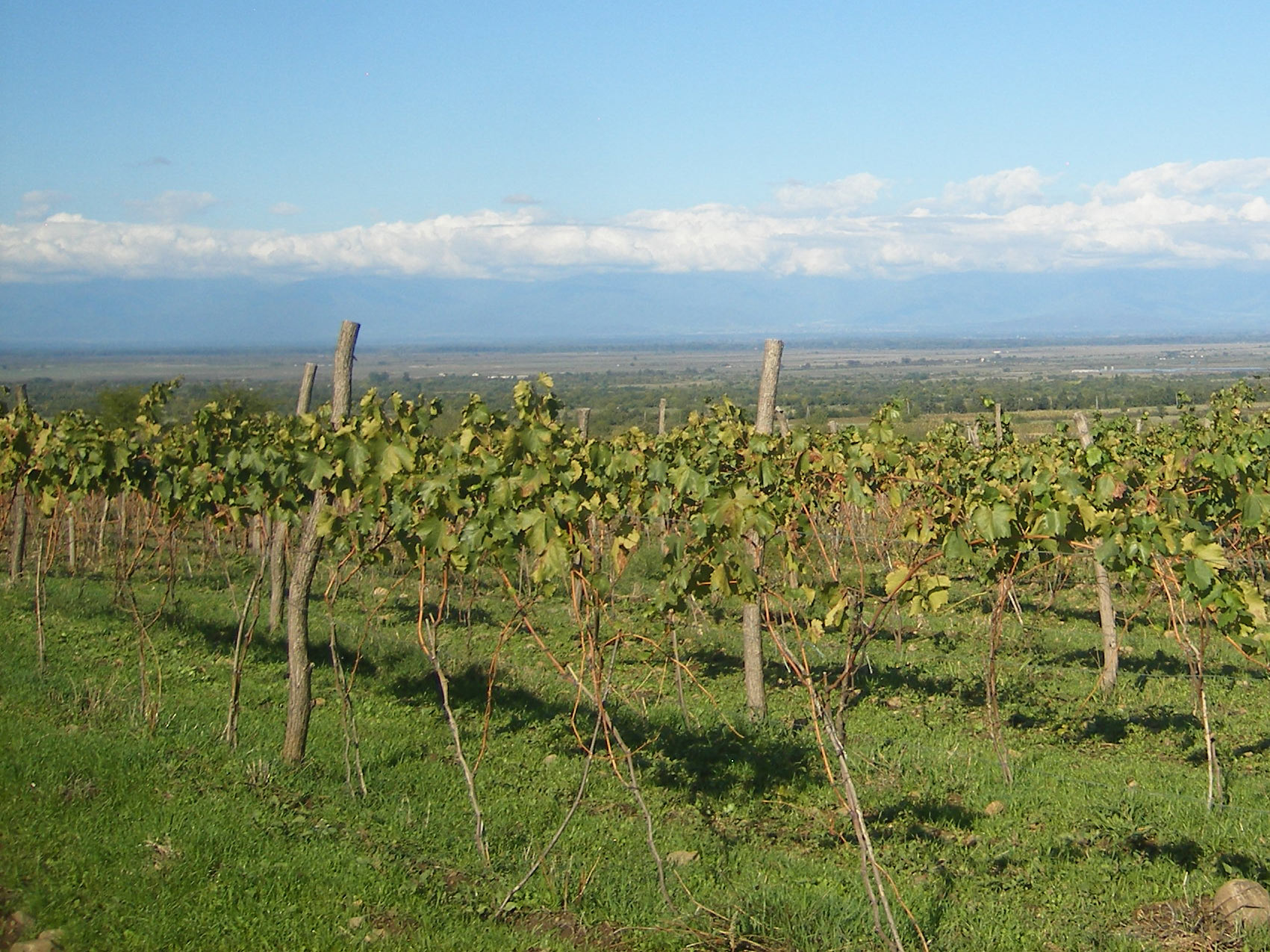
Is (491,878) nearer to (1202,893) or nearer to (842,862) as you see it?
(842,862)

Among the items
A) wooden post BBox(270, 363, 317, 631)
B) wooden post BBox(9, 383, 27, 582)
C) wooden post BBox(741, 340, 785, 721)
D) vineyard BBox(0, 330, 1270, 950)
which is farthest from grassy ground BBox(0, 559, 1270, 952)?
wooden post BBox(9, 383, 27, 582)

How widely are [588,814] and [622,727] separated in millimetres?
1464

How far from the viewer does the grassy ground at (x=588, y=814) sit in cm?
391

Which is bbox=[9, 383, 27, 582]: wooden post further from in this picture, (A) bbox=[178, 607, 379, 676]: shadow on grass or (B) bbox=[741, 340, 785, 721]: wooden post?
(B) bbox=[741, 340, 785, 721]: wooden post

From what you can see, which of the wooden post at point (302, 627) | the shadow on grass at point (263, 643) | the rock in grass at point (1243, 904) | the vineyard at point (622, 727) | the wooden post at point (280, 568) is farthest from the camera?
the wooden post at point (280, 568)

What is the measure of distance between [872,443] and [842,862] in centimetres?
227

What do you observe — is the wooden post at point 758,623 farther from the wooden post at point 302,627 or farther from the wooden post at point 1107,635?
the wooden post at point 302,627

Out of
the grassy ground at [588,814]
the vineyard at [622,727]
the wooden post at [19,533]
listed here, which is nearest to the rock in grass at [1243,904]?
the grassy ground at [588,814]

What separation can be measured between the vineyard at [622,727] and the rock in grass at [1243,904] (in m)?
0.23

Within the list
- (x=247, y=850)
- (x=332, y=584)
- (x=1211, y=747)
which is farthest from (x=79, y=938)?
(x=1211, y=747)

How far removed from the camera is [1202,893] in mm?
4234

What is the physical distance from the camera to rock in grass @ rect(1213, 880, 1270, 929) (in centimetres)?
386

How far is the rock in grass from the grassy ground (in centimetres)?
9

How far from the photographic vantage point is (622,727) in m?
6.79
